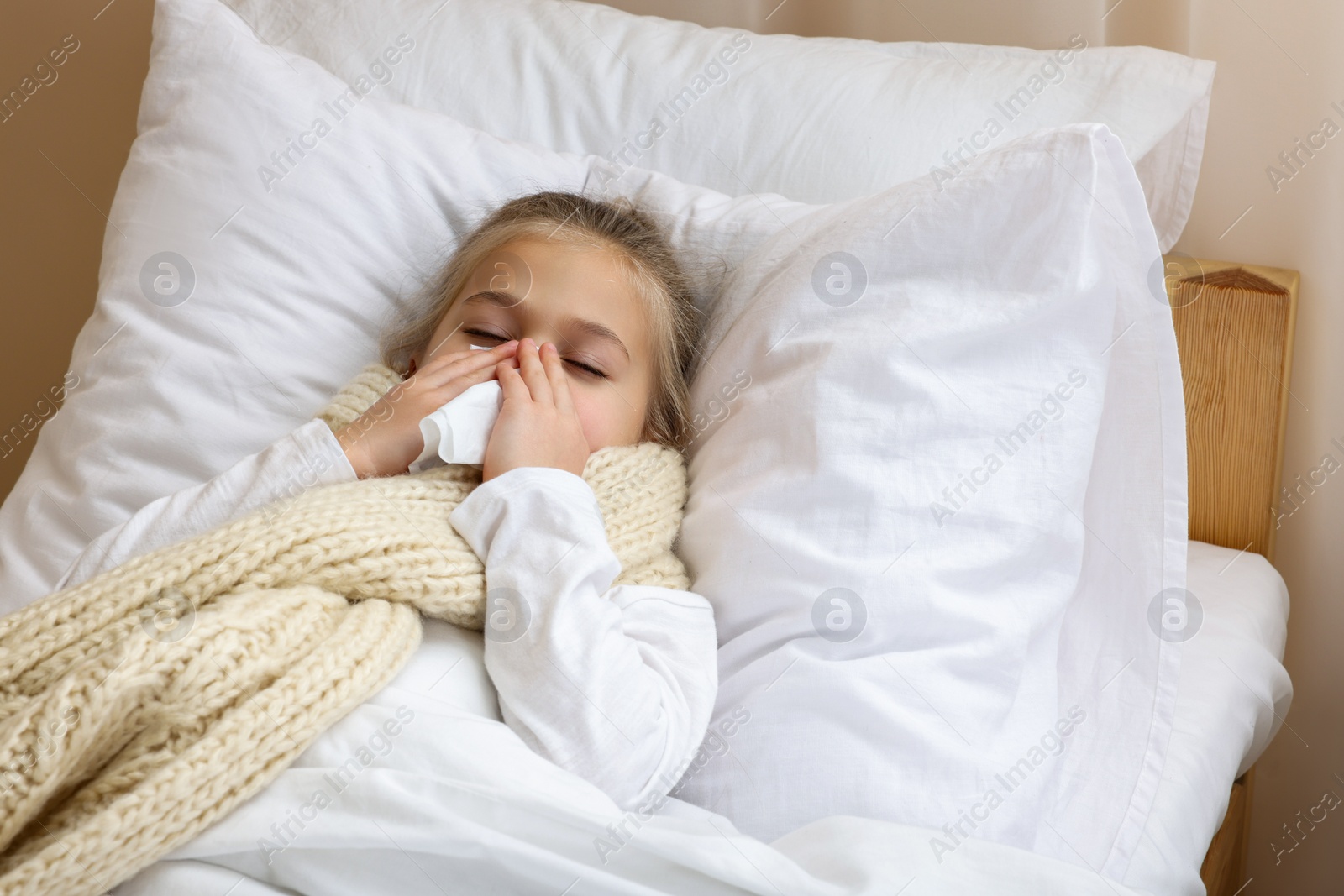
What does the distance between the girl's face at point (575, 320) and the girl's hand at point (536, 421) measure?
0.02 m

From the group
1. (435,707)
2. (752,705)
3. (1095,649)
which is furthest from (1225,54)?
(435,707)

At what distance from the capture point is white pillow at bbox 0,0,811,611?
949 millimetres

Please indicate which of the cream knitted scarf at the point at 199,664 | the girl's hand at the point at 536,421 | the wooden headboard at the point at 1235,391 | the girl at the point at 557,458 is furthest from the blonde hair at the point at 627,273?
the wooden headboard at the point at 1235,391

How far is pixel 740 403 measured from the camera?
2.84ft

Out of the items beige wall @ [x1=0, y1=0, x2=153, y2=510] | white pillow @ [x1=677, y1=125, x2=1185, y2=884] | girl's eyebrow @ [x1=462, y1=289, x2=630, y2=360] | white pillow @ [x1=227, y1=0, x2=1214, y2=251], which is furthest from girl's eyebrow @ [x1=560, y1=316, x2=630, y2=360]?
beige wall @ [x1=0, y1=0, x2=153, y2=510]

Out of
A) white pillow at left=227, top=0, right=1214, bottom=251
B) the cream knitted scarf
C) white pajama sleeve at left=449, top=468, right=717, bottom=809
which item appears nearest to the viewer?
the cream knitted scarf

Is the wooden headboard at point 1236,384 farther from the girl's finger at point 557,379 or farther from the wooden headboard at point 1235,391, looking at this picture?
the girl's finger at point 557,379

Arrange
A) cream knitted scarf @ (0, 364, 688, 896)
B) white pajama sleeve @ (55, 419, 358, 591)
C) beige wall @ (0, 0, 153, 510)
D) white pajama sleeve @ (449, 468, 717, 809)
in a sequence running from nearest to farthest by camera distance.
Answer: cream knitted scarf @ (0, 364, 688, 896)
white pajama sleeve @ (449, 468, 717, 809)
white pajama sleeve @ (55, 419, 358, 591)
beige wall @ (0, 0, 153, 510)

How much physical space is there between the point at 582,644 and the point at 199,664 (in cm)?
22

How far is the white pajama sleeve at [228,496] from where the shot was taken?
774 mm

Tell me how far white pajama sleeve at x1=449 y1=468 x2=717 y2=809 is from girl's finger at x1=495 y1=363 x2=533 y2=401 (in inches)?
3.2

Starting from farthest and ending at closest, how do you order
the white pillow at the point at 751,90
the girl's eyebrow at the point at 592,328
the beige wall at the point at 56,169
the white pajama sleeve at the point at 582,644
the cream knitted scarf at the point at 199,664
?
the beige wall at the point at 56,169 < the white pillow at the point at 751,90 < the girl's eyebrow at the point at 592,328 < the white pajama sleeve at the point at 582,644 < the cream knitted scarf at the point at 199,664

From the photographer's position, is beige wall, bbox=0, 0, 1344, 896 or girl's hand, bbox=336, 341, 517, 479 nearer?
girl's hand, bbox=336, 341, 517, 479

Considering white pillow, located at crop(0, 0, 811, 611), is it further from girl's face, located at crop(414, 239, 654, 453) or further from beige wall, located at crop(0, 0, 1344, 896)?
beige wall, located at crop(0, 0, 1344, 896)
